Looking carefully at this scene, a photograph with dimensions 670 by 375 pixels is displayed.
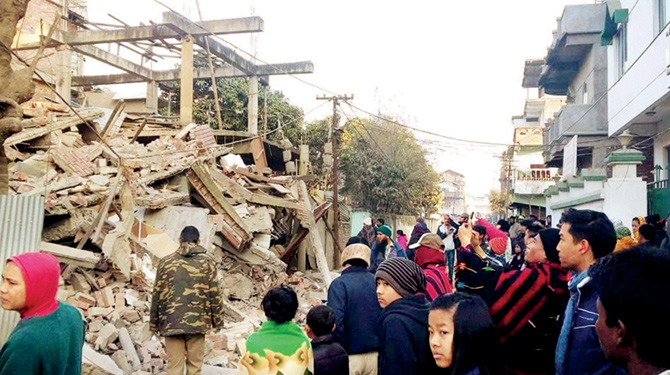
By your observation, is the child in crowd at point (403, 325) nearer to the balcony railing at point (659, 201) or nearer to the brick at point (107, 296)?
the brick at point (107, 296)

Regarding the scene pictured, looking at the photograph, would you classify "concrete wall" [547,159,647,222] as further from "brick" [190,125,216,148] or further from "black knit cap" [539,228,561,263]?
"brick" [190,125,216,148]

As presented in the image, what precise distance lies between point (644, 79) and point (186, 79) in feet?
41.3

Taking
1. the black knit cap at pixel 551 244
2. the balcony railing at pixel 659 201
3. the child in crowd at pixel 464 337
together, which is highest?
the balcony railing at pixel 659 201

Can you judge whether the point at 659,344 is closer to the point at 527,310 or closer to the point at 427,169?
the point at 527,310

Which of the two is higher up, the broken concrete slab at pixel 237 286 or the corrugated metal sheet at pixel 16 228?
the corrugated metal sheet at pixel 16 228

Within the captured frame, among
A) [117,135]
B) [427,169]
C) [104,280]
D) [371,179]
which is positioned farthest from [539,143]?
[104,280]

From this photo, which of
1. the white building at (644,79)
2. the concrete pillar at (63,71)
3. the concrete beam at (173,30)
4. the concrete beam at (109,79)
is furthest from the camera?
the concrete beam at (109,79)

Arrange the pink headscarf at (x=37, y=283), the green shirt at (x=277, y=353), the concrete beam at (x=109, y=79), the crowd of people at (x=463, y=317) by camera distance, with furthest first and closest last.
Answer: the concrete beam at (x=109, y=79) → the green shirt at (x=277, y=353) → the pink headscarf at (x=37, y=283) → the crowd of people at (x=463, y=317)

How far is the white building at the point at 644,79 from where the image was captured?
10.5m

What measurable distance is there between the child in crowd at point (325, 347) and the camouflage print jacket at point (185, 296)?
2175 millimetres

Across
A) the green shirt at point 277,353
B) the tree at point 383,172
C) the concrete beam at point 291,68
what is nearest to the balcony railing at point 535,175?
the tree at point 383,172

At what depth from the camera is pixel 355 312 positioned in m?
4.33

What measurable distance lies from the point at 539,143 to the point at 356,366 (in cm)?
3562

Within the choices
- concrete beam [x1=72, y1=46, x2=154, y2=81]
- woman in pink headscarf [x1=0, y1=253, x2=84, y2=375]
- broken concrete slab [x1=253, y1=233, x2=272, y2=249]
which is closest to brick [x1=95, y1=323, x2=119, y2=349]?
woman in pink headscarf [x1=0, y1=253, x2=84, y2=375]
